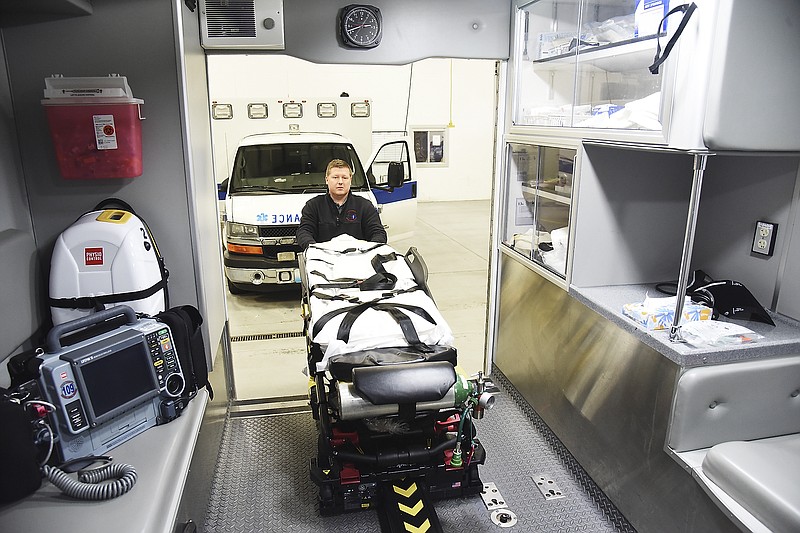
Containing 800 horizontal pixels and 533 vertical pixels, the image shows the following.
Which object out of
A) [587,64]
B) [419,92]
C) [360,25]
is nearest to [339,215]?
[360,25]

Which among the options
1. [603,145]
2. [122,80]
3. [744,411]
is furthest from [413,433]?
[122,80]

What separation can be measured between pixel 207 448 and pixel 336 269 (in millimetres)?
1114

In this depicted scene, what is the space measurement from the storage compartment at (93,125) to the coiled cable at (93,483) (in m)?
1.29

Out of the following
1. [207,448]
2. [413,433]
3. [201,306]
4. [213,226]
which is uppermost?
[213,226]

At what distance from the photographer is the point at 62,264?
2.28 metres

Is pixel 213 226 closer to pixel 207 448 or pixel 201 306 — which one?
pixel 201 306

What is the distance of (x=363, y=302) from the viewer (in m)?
2.62

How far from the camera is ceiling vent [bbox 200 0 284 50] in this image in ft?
10.1

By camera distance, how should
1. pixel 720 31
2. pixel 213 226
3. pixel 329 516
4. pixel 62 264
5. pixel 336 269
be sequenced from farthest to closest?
pixel 213 226 < pixel 336 269 < pixel 329 516 < pixel 62 264 < pixel 720 31

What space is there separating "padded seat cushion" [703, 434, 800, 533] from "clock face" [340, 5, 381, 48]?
273 centimetres

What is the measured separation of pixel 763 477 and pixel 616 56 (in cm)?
194

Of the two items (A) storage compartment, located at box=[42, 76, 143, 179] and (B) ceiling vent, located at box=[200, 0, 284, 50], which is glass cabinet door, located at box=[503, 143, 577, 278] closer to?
(B) ceiling vent, located at box=[200, 0, 284, 50]

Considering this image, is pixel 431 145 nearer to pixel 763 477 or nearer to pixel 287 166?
pixel 287 166

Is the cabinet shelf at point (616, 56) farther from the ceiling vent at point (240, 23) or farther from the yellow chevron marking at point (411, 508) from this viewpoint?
the yellow chevron marking at point (411, 508)
